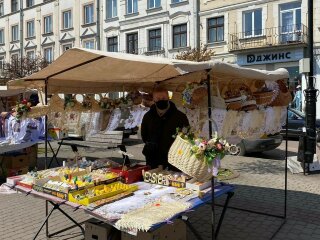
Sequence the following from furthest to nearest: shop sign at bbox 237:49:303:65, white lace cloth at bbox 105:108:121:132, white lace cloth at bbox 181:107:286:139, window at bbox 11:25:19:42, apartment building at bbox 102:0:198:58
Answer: window at bbox 11:25:19:42 < apartment building at bbox 102:0:198:58 < shop sign at bbox 237:49:303:65 < white lace cloth at bbox 105:108:121:132 < white lace cloth at bbox 181:107:286:139

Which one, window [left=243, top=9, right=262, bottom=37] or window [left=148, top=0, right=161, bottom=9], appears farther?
window [left=148, top=0, right=161, bottom=9]

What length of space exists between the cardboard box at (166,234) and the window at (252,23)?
2068 cm

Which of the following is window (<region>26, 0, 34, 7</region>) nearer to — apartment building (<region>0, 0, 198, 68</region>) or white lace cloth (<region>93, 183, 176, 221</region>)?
apartment building (<region>0, 0, 198, 68</region>)

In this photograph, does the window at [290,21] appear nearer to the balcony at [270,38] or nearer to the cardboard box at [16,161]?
the balcony at [270,38]

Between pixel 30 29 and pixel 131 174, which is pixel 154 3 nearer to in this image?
pixel 30 29

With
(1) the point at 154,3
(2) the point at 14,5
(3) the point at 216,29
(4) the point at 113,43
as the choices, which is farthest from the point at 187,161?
(2) the point at 14,5

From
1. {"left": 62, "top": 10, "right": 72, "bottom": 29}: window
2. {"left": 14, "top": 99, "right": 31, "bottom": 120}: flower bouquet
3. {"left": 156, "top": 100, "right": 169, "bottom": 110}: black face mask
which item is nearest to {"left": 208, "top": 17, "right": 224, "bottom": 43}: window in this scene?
{"left": 62, "top": 10, "right": 72, "bottom": 29}: window

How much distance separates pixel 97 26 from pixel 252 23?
13.0 metres

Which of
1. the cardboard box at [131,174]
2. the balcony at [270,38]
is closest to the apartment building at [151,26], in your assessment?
the balcony at [270,38]

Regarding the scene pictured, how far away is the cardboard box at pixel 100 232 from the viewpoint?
4297 mm

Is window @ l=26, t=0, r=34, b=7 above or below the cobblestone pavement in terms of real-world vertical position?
above

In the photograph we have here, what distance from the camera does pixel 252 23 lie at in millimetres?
23828

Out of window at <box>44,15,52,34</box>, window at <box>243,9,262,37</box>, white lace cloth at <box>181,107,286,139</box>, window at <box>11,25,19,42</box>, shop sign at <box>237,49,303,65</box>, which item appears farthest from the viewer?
window at <box>11,25,19,42</box>

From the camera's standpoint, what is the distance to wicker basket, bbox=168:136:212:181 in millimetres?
4023
